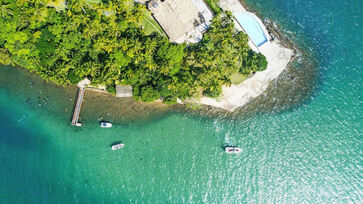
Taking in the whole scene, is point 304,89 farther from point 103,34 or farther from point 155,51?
point 103,34

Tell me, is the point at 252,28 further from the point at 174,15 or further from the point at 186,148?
the point at 186,148

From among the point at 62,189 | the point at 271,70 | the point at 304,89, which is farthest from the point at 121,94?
the point at 304,89

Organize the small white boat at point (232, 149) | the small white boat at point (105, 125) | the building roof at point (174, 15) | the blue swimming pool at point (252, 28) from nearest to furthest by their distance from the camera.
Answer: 1. the building roof at point (174, 15)
2. the small white boat at point (232, 149)
3. the small white boat at point (105, 125)
4. the blue swimming pool at point (252, 28)

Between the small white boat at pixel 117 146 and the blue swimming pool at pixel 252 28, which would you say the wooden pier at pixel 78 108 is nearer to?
the small white boat at pixel 117 146

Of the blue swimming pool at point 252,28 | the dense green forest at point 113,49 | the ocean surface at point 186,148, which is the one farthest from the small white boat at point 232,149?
the blue swimming pool at point 252,28

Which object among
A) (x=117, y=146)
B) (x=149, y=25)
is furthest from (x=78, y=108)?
(x=149, y=25)

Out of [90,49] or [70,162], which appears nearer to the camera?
[90,49]

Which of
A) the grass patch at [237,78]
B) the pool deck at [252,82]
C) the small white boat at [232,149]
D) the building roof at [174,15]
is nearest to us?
the building roof at [174,15]
